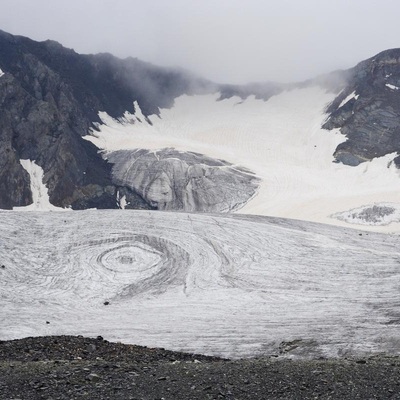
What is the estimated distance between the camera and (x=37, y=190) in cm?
6769

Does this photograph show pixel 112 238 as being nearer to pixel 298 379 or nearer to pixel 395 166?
A: pixel 298 379

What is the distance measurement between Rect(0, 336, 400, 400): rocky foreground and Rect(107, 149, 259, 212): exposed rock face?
48986 millimetres

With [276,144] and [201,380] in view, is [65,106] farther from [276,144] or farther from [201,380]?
[201,380]

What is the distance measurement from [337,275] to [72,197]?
45.8 meters

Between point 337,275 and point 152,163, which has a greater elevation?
point 152,163

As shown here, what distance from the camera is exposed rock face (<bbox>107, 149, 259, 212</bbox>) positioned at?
6188cm

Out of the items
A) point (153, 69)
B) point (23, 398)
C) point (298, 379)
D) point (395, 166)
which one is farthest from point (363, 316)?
point (153, 69)

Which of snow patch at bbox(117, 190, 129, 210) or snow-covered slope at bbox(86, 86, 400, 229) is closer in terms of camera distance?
snow-covered slope at bbox(86, 86, 400, 229)

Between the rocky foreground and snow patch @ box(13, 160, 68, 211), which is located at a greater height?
snow patch @ box(13, 160, 68, 211)

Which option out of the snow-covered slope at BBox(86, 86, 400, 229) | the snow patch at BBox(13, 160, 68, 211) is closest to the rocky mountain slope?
the snow patch at BBox(13, 160, 68, 211)

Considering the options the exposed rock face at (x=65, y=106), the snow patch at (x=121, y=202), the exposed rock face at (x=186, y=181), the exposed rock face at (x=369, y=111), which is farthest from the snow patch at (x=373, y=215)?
the exposed rock face at (x=369, y=111)

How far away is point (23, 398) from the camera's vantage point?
8953 millimetres

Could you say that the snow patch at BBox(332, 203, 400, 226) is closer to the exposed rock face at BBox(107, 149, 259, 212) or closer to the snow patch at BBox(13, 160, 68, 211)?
the exposed rock face at BBox(107, 149, 259, 212)

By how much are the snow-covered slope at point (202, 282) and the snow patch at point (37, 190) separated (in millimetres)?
31174
